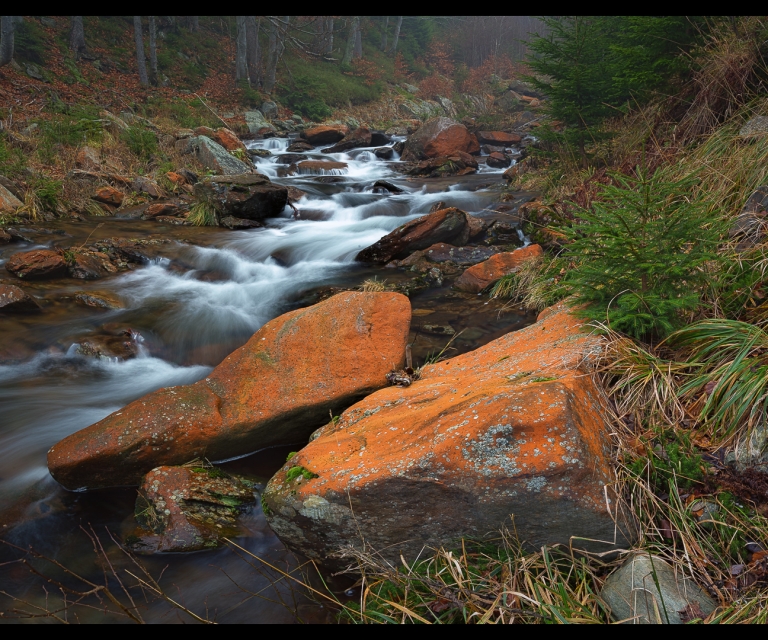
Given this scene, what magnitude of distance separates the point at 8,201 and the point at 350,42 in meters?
29.4

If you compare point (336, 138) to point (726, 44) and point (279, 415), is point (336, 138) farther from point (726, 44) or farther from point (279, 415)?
point (279, 415)

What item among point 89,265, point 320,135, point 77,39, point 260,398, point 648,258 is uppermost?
point 77,39

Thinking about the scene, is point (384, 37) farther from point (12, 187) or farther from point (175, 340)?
point (175, 340)

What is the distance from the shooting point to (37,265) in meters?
7.98

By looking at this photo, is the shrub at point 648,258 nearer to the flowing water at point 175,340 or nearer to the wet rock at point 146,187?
the flowing water at point 175,340

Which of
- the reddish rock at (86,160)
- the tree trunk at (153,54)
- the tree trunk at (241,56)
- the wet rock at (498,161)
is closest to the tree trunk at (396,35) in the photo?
the tree trunk at (241,56)

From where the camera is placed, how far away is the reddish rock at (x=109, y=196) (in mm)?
12305

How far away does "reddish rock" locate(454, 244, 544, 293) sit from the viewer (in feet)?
25.1

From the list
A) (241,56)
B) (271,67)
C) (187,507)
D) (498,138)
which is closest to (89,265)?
(187,507)

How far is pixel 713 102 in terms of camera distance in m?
6.68

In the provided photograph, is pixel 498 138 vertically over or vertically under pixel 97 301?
over

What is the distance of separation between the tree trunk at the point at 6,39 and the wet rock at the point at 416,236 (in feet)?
60.8

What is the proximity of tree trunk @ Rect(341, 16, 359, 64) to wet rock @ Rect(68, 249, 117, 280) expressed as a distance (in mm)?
30203
